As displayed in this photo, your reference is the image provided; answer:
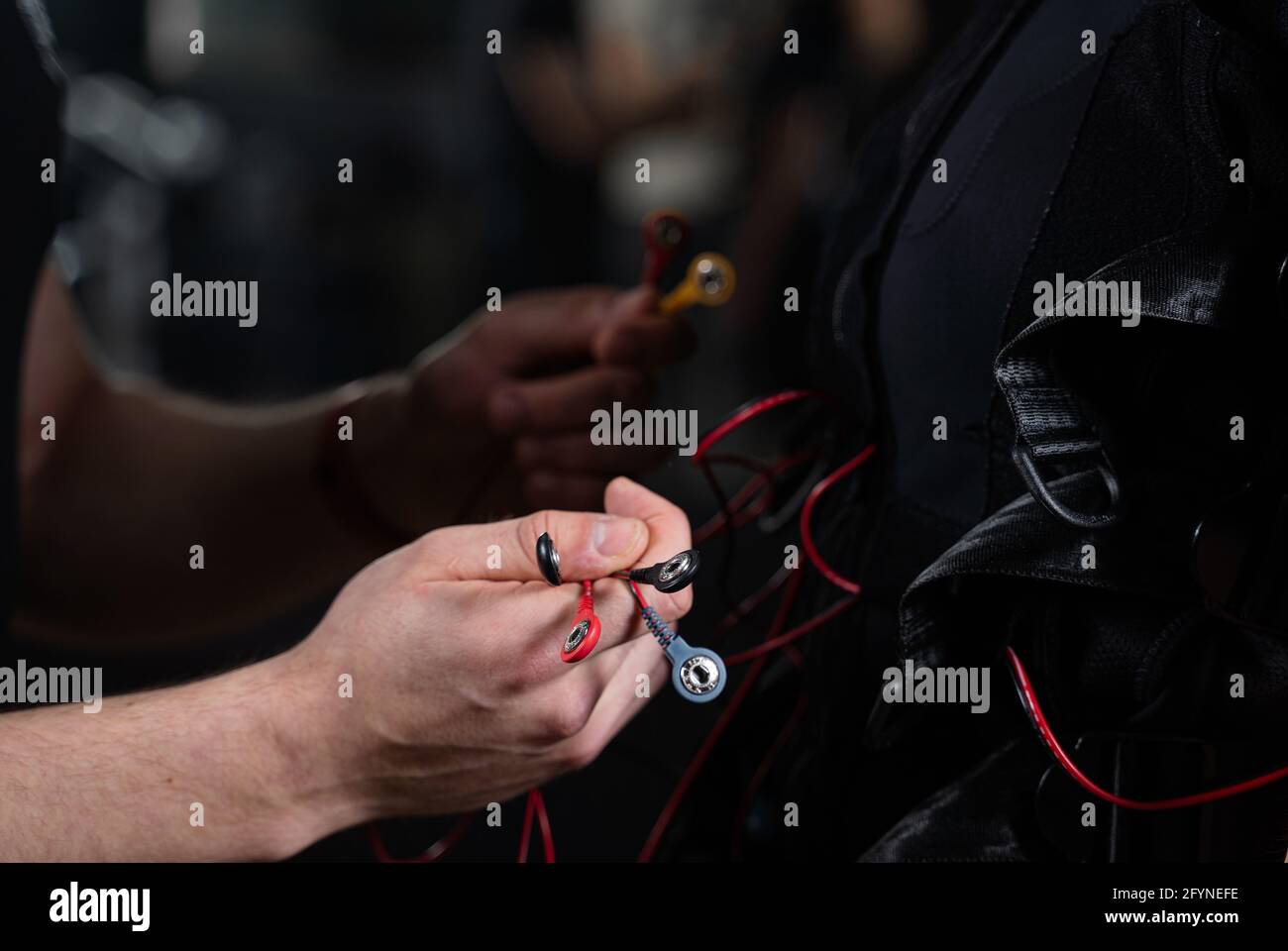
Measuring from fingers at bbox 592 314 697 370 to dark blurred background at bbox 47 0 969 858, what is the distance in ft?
3.27

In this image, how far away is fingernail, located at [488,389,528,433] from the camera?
2.10ft

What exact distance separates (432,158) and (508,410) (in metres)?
1.54

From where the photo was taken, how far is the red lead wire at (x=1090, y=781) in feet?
1.20

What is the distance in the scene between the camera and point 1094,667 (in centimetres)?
36

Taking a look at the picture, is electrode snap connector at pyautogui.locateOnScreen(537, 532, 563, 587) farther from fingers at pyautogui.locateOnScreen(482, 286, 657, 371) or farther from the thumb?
fingers at pyautogui.locateOnScreen(482, 286, 657, 371)

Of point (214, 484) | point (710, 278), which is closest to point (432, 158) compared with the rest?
point (214, 484)

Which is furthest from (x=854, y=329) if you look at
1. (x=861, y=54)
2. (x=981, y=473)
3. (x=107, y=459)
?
(x=861, y=54)

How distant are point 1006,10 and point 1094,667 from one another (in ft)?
0.96

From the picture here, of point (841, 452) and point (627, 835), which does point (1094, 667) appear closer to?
point (841, 452)

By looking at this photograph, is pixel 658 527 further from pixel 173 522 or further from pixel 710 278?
pixel 173 522

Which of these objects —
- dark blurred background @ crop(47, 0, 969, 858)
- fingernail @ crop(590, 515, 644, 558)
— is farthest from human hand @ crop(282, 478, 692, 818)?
dark blurred background @ crop(47, 0, 969, 858)

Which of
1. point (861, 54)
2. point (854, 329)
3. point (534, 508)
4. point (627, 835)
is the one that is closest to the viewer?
point (854, 329)

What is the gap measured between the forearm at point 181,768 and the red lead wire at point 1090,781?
29 centimetres

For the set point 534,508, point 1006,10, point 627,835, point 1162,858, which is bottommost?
point 627,835
